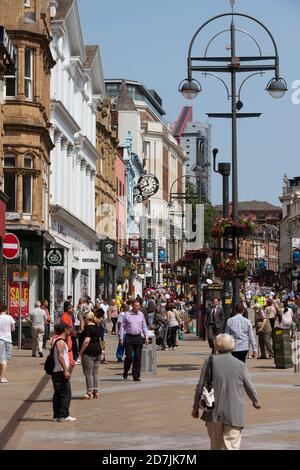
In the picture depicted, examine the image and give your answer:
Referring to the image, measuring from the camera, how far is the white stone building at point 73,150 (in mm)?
52688

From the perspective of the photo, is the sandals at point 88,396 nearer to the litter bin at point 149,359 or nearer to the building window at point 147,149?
the litter bin at point 149,359

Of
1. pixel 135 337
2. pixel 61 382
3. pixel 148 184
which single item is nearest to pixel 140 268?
pixel 148 184

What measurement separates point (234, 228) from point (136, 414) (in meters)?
12.1

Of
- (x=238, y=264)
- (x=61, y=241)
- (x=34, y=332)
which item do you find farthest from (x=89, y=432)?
(x=61, y=241)

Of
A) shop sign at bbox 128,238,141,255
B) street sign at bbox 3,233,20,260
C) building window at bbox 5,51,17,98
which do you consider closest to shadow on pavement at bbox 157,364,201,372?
street sign at bbox 3,233,20,260

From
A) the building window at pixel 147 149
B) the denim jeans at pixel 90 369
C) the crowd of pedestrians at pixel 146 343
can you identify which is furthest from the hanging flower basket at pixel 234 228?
the building window at pixel 147 149

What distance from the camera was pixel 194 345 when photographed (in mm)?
42781

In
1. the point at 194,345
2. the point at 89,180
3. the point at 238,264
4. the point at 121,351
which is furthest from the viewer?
the point at 89,180

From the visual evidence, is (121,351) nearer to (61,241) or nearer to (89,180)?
(61,241)

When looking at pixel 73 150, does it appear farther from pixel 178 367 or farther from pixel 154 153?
pixel 154 153

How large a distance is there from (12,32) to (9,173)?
4.95m

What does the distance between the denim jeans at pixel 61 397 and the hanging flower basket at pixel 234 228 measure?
495 inches

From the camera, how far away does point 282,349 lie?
29.7 meters

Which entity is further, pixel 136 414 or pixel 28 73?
pixel 28 73
